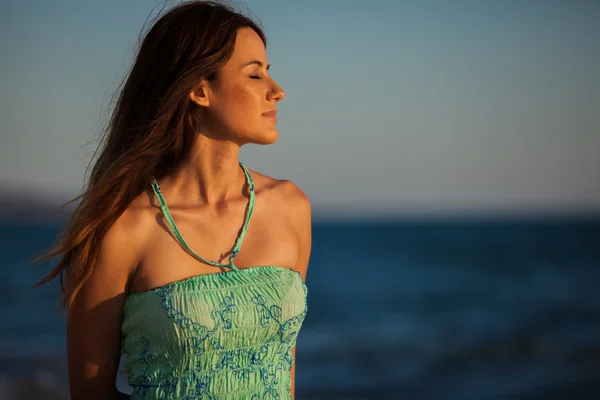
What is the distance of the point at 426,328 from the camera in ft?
53.6

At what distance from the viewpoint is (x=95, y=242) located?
247 centimetres

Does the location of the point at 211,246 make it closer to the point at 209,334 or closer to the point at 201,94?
the point at 209,334

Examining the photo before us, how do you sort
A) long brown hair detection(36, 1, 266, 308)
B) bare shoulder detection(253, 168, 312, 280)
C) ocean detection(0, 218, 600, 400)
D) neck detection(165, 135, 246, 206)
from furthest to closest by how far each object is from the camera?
1. ocean detection(0, 218, 600, 400)
2. bare shoulder detection(253, 168, 312, 280)
3. neck detection(165, 135, 246, 206)
4. long brown hair detection(36, 1, 266, 308)

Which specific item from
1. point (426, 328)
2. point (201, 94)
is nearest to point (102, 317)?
point (201, 94)

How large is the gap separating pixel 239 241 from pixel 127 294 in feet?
1.36

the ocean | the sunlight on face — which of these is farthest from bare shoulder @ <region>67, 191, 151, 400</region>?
the ocean

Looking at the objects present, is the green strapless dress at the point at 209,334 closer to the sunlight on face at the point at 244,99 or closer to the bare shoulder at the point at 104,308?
the bare shoulder at the point at 104,308

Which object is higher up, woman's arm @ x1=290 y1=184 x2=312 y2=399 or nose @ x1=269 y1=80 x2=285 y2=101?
nose @ x1=269 y1=80 x2=285 y2=101

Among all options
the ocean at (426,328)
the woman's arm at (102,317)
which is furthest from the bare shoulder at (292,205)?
the ocean at (426,328)

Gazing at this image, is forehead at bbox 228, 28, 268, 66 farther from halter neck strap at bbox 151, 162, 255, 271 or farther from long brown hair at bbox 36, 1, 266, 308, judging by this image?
halter neck strap at bbox 151, 162, 255, 271

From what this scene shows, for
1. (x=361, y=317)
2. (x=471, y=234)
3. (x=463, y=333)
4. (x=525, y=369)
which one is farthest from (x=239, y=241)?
(x=471, y=234)

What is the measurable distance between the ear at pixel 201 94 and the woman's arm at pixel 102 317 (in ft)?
1.49

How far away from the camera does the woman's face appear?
2.64 meters

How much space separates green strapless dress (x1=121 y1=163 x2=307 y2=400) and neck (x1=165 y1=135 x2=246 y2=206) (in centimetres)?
13
